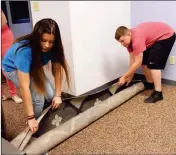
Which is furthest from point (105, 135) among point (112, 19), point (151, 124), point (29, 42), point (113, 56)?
point (112, 19)

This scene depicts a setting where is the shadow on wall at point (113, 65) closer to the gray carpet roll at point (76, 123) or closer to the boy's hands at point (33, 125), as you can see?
the gray carpet roll at point (76, 123)

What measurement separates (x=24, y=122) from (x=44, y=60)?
667mm

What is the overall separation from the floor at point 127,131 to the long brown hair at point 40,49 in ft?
1.45

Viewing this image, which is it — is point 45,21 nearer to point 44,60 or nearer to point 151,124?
point 44,60

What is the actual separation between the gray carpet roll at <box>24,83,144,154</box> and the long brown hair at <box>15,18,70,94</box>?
0.96ft

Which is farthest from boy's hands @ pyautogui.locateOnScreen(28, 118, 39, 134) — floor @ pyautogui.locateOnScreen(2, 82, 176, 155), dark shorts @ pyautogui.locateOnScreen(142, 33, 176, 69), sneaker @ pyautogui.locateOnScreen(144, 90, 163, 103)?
dark shorts @ pyautogui.locateOnScreen(142, 33, 176, 69)

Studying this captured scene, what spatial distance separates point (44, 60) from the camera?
1479 millimetres

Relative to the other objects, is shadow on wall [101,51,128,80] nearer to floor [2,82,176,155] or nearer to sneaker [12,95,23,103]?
floor [2,82,176,155]

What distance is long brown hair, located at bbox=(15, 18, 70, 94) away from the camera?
4.14 ft

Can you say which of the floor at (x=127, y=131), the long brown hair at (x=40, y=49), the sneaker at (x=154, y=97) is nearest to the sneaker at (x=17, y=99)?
the floor at (x=127, y=131)

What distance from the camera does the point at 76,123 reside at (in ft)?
5.23

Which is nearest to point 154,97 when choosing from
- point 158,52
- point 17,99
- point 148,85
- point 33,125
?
point 148,85

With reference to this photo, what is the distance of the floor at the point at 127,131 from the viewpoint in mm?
1439

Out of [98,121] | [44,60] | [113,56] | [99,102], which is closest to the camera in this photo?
[44,60]
